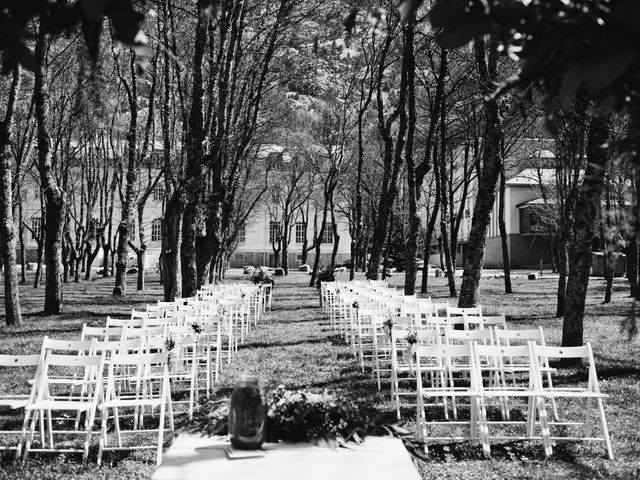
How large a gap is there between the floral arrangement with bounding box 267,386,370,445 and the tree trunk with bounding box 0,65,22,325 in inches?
465

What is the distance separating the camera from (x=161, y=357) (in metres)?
6.18

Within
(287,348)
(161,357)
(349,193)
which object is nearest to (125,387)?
(161,357)

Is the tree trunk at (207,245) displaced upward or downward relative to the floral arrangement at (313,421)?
upward

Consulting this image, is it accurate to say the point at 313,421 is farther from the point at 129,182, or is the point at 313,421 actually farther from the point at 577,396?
the point at 129,182

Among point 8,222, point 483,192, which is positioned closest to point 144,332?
point 483,192

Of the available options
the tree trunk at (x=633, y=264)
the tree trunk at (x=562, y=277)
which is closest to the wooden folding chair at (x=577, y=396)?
the tree trunk at (x=633, y=264)

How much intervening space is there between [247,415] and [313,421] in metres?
0.67

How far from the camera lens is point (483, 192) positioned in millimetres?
12164

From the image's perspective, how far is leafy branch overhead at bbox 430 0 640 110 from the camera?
61.4 inches

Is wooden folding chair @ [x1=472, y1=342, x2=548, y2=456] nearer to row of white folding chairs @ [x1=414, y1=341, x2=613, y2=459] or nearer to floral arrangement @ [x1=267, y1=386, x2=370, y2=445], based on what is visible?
row of white folding chairs @ [x1=414, y1=341, x2=613, y2=459]

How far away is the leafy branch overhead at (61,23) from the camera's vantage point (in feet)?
5.74

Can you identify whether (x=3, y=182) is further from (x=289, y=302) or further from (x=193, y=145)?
(x=289, y=302)

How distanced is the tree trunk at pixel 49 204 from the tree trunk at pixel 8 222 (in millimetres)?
623

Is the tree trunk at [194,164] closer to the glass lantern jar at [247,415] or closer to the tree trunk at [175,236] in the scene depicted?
the tree trunk at [175,236]
